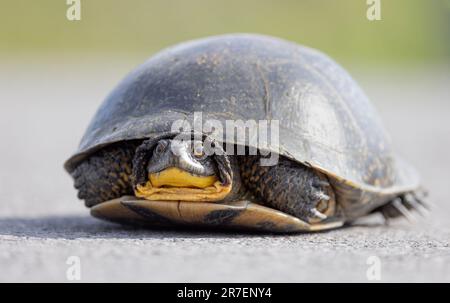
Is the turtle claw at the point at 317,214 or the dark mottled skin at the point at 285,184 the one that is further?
the turtle claw at the point at 317,214

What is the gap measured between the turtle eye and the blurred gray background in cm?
55

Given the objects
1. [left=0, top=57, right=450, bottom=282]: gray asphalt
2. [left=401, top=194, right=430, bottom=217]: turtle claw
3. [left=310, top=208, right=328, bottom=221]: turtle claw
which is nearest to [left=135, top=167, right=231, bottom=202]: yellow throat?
[left=0, top=57, right=450, bottom=282]: gray asphalt

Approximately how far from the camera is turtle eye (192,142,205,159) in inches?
197

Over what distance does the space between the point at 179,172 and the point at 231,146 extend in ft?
1.49

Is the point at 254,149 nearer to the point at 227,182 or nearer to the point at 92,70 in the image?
the point at 227,182

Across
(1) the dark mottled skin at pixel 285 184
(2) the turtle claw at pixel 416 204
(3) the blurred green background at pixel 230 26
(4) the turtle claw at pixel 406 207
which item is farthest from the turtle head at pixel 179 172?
(3) the blurred green background at pixel 230 26

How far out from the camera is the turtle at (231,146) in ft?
16.8

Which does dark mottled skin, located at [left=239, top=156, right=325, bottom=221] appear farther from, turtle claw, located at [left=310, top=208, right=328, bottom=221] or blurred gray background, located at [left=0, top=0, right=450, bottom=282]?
blurred gray background, located at [left=0, top=0, right=450, bottom=282]

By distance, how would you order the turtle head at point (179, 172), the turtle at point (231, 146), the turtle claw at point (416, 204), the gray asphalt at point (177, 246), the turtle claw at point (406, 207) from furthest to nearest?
the turtle claw at point (416, 204), the turtle claw at point (406, 207), the turtle at point (231, 146), the turtle head at point (179, 172), the gray asphalt at point (177, 246)

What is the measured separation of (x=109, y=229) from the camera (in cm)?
574

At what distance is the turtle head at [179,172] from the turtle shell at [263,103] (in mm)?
147

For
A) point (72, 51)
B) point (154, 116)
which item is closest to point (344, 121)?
point (154, 116)

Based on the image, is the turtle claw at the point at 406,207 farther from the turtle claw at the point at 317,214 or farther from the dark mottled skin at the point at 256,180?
the dark mottled skin at the point at 256,180

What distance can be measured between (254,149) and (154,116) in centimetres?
73
